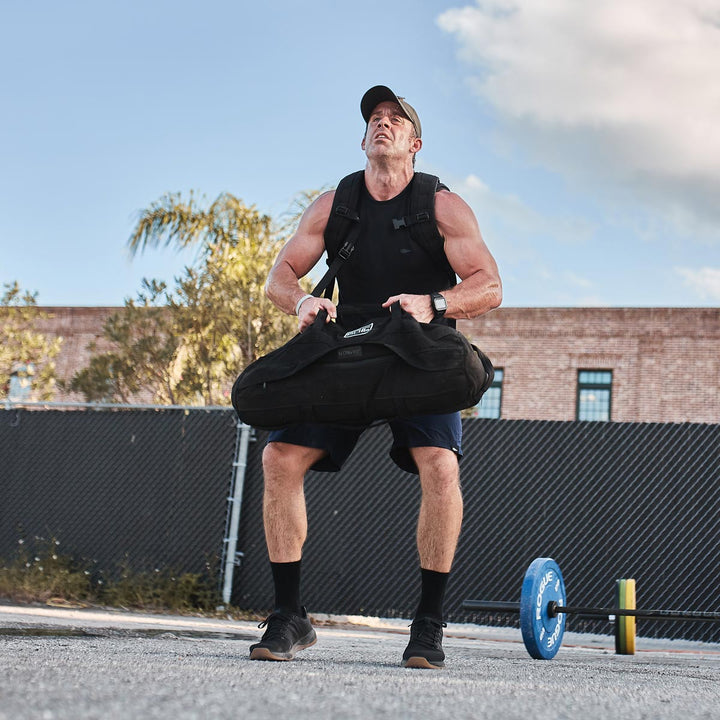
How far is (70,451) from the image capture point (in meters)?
9.15

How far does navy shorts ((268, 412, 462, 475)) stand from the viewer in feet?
11.1

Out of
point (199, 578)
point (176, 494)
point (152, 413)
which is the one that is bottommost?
point (199, 578)

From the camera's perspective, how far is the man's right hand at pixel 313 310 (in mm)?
3350

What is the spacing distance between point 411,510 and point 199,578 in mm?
1914

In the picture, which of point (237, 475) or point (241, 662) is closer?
point (241, 662)

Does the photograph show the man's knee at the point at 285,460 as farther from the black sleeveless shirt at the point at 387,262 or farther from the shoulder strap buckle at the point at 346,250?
the shoulder strap buckle at the point at 346,250

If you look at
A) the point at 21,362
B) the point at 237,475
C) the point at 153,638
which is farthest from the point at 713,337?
the point at 153,638

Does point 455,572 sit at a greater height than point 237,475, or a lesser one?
lesser

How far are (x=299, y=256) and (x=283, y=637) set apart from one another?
1.42m

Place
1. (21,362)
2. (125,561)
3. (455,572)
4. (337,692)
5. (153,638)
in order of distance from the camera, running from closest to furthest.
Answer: (337,692) → (153,638) → (455,572) → (125,561) → (21,362)

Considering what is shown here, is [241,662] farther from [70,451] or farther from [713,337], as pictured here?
[713,337]

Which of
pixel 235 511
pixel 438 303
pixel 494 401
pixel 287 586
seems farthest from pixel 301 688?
pixel 494 401

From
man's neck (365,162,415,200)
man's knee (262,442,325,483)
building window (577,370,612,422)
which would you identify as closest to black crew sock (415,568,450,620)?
man's knee (262,442,325,483)

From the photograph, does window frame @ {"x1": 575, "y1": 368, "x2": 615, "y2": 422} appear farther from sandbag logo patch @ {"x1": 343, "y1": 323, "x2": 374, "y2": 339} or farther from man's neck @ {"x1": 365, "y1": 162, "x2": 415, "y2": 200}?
sandbag logo patch @ {"x1": 343, "y1": 323, "x2": 374, "y2": 339}
